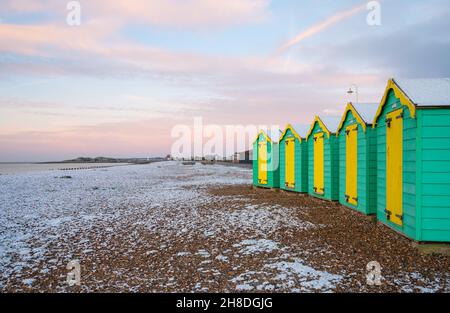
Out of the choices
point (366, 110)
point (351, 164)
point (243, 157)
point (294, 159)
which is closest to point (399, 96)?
point (366, 110)

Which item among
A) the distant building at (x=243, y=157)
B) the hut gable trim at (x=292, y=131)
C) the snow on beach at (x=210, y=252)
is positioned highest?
the hut gable trim at (x=292, y=131)

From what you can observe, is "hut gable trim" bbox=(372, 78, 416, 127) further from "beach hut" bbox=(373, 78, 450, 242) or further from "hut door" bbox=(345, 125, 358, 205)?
"hut door" bbox=(345, 125, 358, 205)

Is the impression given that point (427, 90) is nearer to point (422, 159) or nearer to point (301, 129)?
point (422, 159)

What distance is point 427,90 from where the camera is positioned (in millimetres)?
7148

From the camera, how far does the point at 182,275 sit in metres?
5.62

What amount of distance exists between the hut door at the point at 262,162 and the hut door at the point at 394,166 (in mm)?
11286

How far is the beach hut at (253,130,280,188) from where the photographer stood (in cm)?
1856

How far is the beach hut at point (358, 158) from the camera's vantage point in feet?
31.7

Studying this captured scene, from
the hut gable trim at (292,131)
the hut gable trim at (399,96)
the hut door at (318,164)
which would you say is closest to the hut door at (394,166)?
the hut gable trim at (399,96)

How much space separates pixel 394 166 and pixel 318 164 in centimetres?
636

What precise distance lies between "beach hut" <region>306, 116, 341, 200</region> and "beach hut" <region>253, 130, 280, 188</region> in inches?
136

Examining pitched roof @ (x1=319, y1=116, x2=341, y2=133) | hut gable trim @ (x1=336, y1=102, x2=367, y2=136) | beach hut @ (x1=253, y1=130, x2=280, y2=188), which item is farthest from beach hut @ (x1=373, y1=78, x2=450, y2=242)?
beach hut @ (x1=253, y1=130, x2=280, y2=188)

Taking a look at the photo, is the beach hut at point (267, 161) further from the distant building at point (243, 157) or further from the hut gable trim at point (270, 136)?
the distant building at point (243, 157)
